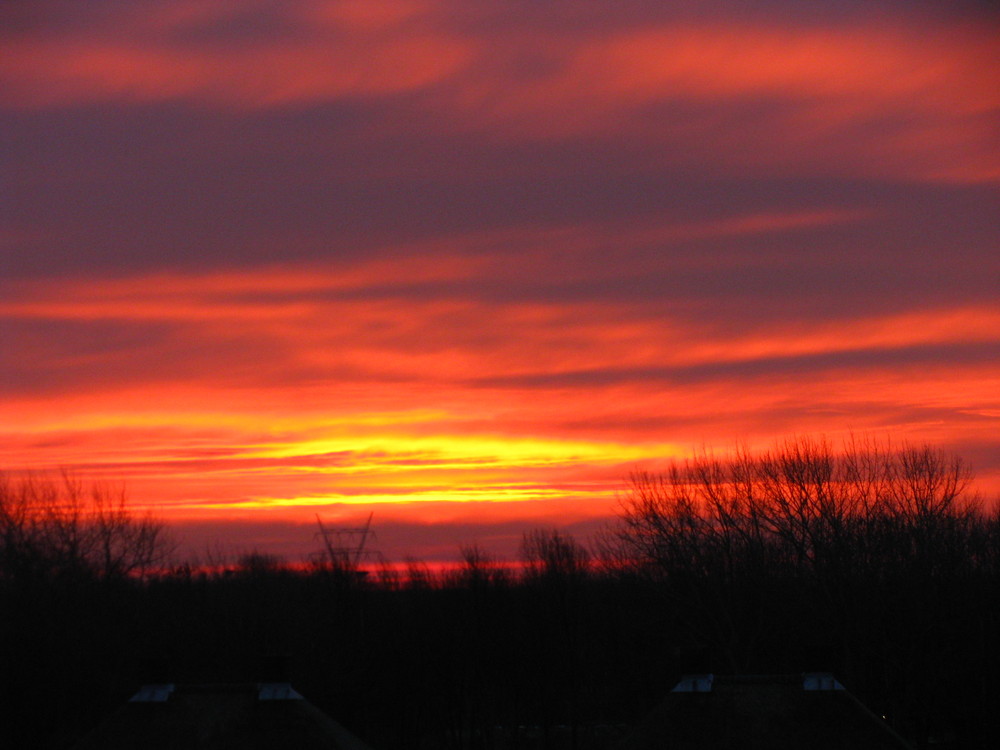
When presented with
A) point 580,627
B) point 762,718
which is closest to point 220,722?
point 762,718

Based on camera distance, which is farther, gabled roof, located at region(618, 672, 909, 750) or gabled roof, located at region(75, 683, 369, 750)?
gabled roof, located at region(75, 683, 369, 750)

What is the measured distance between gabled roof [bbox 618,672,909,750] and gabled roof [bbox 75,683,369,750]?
35.8ft

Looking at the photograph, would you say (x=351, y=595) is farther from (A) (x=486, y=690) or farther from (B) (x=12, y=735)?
(B) (x=12, y=735)

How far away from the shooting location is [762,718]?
40.3m

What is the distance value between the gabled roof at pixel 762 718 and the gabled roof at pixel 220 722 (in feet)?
Answer: 35.8

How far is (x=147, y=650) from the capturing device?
249 ft

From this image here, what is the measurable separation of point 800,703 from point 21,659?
4598 cm

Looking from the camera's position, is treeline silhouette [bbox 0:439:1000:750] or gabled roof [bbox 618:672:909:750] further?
treeline silhouette [bbox 0:439:1000:750]

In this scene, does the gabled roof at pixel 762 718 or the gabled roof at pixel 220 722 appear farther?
the gabled roof at pixel 220 722

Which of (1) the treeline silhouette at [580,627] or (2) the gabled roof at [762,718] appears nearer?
(2) the gabled roof at [762,718]

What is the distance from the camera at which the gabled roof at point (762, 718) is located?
39.2 metres

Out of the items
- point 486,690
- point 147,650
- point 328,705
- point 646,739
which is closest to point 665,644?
point 486,690

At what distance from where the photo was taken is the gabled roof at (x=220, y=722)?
134ft

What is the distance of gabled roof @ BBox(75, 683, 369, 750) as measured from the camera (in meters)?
40.9
